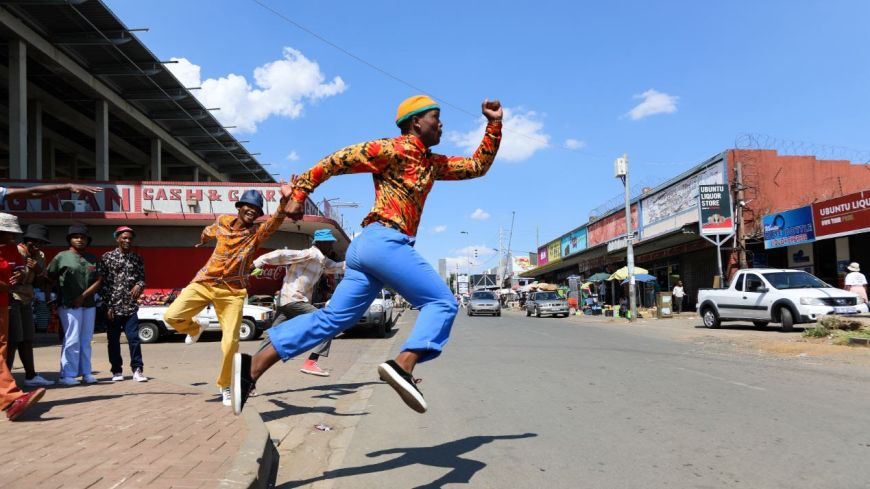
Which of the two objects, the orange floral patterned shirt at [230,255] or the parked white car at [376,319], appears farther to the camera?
the parked white car at [376,319]

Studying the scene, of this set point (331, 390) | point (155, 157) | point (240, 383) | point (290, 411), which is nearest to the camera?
point (240, 383)

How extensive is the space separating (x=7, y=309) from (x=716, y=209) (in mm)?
24552

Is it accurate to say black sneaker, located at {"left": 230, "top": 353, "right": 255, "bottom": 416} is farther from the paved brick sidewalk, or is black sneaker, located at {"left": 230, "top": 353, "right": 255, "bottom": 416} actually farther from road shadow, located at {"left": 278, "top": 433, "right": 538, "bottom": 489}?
road shadow, located at {"left": 278, "top": 433, "right": 538, "bottom": 489}

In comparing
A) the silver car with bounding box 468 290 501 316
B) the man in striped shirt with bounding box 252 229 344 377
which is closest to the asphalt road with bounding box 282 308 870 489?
the man in striped shirt with bounding box 252 229 344 377

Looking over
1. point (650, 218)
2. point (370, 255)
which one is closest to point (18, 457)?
point (370, 255)

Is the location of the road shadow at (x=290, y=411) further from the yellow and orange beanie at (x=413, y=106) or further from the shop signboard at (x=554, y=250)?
the shop signboard at (x=554, y=250)

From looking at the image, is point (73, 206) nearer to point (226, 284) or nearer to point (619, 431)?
point (226, 284)

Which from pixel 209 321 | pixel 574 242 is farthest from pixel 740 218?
pixel 574 242

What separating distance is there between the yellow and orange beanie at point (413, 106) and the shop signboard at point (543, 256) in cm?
5358

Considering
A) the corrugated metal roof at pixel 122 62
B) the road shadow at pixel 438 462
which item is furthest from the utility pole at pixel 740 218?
the road shadow at pixel 438 462

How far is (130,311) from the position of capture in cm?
688

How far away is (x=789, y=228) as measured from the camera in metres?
22.5

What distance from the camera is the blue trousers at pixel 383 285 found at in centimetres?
323

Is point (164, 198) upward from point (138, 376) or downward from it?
upward
